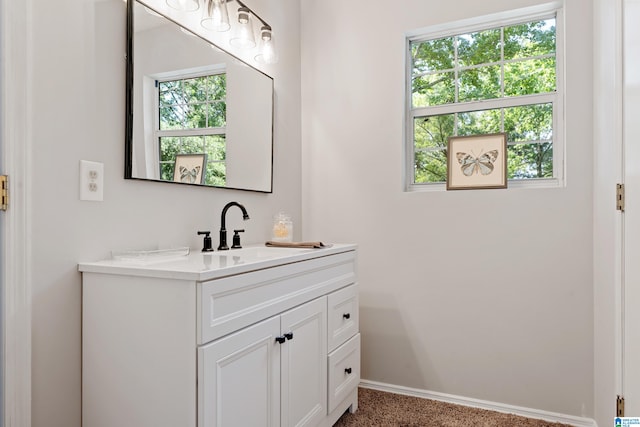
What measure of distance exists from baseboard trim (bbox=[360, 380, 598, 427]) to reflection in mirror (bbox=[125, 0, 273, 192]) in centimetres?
144

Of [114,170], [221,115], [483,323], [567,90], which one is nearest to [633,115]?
[567,90]

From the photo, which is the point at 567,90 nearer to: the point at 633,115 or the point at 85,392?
the point at 633,115

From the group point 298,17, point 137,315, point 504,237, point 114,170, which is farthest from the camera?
point 298,17

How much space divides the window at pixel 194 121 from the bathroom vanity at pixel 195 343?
0.54 meters

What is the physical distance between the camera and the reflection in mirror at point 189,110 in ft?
5.09

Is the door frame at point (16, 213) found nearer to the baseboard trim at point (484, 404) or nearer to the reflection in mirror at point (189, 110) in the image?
the reflection in mirror at point (189, 110)

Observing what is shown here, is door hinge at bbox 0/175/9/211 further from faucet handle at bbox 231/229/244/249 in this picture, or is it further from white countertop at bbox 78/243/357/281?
faucet handle at bbox 231/229/244/249

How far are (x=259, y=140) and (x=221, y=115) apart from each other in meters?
0.36

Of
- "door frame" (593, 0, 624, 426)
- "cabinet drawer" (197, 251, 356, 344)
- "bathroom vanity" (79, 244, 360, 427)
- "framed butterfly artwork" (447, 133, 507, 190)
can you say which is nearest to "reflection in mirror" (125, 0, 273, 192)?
"bathroom vanity" (79, 244, 360, 427)

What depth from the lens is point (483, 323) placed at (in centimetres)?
228

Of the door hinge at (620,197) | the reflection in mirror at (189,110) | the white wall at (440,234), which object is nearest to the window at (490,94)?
the white wall at (440,234)

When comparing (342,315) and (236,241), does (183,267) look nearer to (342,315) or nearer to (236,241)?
(236,241)

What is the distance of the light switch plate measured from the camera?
1.36 metres

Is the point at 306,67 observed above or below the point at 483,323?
above
